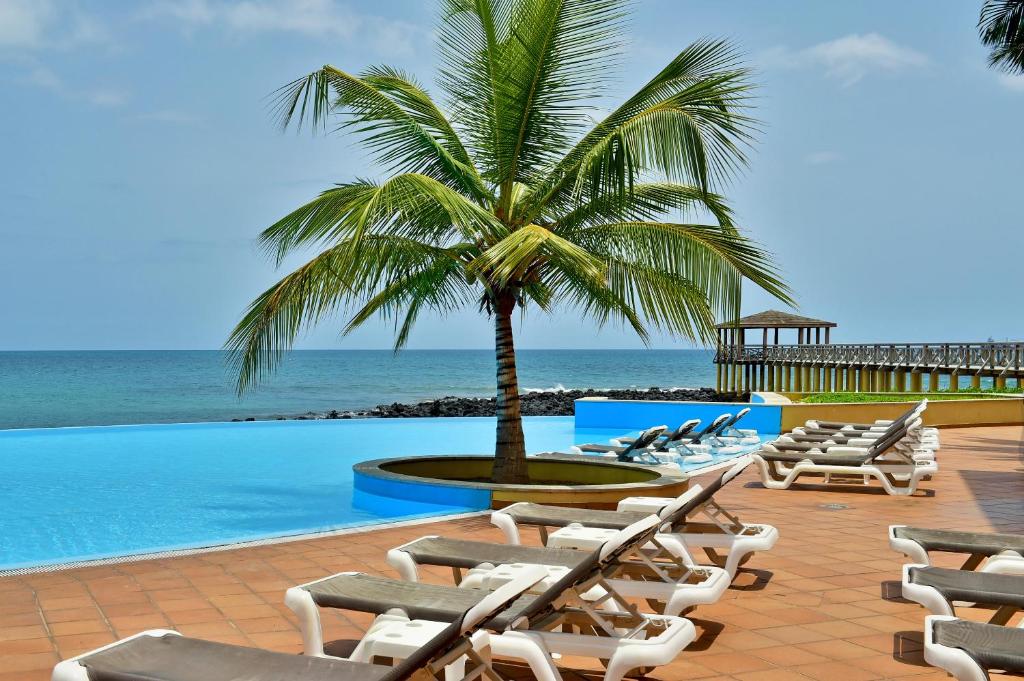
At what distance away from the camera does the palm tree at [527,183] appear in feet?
27.5

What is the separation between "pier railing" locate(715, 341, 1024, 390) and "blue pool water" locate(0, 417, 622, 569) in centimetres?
1351

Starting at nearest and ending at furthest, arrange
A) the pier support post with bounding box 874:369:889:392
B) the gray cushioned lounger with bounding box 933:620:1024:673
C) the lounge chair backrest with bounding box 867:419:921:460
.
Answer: the gray cushioned lounger with bounding box 933:620:1024:673 < the lounge chair backrest with bounding box 867:419:921:460 < the pier support post with bounding box 874:369:889:392

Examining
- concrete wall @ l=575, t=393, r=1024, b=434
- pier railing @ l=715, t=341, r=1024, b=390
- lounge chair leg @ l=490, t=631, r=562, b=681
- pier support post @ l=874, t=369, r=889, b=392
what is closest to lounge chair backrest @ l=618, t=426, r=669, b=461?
concrete wall @ l=575, t=393, r=1024, b=434

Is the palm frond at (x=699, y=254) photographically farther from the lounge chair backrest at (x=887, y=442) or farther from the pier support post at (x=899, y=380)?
the pier support post at (x=899, y=380)

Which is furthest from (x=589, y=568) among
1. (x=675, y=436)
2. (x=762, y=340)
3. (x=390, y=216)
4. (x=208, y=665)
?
(x=762, y=340)

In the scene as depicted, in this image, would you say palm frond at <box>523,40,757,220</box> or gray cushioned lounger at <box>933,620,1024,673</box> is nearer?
gray cushioned lounger at <box>933,620,1024,673</box>

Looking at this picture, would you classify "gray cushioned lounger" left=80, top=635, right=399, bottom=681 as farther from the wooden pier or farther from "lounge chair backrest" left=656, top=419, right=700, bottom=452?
the wooden pier

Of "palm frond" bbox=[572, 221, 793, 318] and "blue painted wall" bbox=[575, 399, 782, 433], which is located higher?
"palm frond" bbox=[572, 221, 793, 318]

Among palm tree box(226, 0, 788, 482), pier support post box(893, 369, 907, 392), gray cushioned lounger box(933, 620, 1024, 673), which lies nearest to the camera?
gray cushioned lounger box(933, 620, 1024, 673)

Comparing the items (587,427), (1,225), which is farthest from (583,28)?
(1,225)

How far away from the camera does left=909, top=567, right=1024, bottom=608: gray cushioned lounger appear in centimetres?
391

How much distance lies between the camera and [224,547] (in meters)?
6.69

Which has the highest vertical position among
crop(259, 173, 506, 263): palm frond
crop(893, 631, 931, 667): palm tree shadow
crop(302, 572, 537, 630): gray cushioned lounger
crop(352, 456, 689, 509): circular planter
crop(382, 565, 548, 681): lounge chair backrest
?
crop(259, 173, 506, 263): palm frond

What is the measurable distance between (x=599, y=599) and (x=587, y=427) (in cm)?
1757
